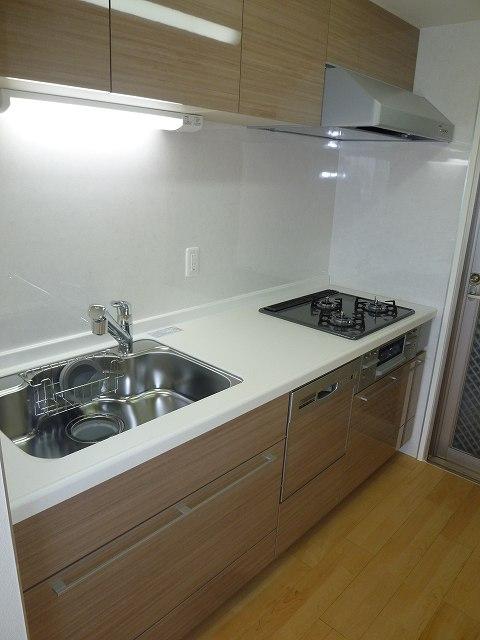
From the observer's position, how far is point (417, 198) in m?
2.51

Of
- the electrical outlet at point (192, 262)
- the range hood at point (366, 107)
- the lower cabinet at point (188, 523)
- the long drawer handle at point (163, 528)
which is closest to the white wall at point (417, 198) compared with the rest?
the range hood at point (366, 107)

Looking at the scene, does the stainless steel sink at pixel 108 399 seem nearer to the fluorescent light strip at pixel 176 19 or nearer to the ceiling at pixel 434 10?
the fluorescent light strip at pixel 176 19

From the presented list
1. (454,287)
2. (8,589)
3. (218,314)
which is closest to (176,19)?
(218,314)

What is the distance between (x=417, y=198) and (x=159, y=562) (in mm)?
2120

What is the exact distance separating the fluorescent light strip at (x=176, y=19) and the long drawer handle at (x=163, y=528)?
1.29m

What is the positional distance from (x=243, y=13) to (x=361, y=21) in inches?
29.4

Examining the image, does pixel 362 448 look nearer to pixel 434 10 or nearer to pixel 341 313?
pixel 341 313

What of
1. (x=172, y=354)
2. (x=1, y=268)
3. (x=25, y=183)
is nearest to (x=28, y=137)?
(x=25, y=183)

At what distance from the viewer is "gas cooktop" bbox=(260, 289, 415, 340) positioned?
2.09 metres

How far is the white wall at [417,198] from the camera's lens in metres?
2.29

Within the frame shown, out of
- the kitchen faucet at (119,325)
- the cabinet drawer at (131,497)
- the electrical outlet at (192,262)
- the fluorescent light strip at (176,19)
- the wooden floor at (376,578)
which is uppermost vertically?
the fluorescent light strip at (176,19)

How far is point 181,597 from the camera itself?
1431 mm

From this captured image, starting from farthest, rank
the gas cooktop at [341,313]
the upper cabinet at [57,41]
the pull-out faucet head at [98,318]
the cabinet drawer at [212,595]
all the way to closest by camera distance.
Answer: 1. the gas cooktop at [341,313]
2. the pull-out faucet head at [98,318]
3. the cabinet drawer at [212,595]
4. the upper cabinet at [57,41]

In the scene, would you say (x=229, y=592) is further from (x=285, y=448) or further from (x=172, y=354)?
(x=172, y=354)
